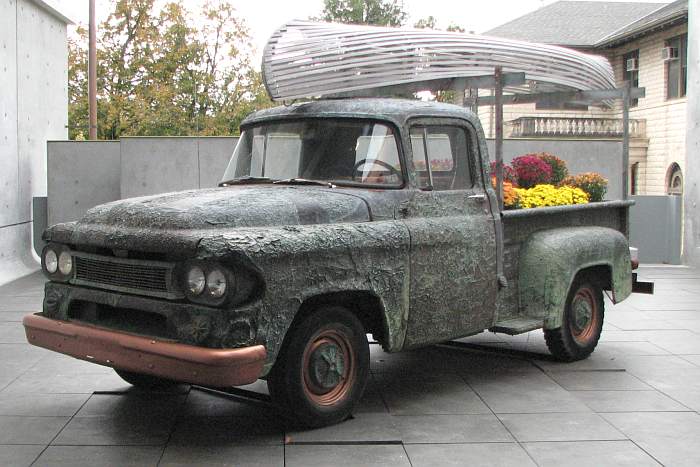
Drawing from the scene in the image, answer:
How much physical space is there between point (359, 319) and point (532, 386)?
1.70m

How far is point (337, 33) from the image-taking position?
281 inches

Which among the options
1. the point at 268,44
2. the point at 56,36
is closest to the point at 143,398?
the point at 268,44

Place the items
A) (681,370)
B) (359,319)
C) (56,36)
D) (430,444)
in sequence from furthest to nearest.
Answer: (56,36), (681,370), (359,319), (430,444)

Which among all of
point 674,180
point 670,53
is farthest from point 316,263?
point 674,180

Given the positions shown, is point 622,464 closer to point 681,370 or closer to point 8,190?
point 681,370

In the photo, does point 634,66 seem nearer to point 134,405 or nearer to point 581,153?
point 581,153

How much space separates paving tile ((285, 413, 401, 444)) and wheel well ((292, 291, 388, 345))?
528 mm

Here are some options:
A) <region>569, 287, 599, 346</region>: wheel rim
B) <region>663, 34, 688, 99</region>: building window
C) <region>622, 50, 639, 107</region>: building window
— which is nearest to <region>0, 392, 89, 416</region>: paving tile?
<region>569, 287, 599, 346</region>: wheel rim

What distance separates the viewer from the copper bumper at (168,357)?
5035mm

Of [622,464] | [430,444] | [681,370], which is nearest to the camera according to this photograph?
[622,464]

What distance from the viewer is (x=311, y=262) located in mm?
5492

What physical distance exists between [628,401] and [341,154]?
2729mm

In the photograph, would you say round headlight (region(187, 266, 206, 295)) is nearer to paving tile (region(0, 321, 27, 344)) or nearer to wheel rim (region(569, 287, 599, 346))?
wheel rim (region(569, 287, 599, 346))

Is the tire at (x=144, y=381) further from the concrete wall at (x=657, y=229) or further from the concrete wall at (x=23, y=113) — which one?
the concrete wall at (x=657, y=229)
